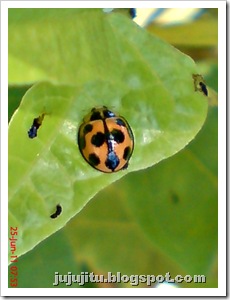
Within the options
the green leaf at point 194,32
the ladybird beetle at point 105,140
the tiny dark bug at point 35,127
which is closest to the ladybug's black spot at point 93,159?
the ladybird beetle at point 105,140

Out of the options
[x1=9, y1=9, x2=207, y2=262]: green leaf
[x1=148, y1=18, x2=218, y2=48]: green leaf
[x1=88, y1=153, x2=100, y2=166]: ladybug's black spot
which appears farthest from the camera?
[x1=148, y1=18, x2=218, y2=48]: green leaf

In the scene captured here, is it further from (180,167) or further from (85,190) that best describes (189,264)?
(85,190)

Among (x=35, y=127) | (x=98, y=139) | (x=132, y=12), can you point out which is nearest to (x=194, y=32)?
(x=132, y=12)

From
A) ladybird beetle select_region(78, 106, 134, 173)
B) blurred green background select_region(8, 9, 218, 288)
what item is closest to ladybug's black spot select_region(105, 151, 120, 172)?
ladybird beetle select_region(78, 106, 134, 173)

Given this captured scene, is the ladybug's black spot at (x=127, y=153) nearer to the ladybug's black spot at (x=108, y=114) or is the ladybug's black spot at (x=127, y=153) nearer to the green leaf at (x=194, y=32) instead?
the ladybug's black spot at (x=108, y=114)

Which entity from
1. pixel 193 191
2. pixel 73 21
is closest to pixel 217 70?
pixel 193 191

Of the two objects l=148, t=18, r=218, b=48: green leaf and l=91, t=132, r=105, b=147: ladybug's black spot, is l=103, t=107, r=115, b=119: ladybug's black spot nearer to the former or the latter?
l=91, t=132, r=105, b=147: ladybug's black spot

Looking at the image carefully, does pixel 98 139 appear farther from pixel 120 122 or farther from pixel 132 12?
pixel 132 12
